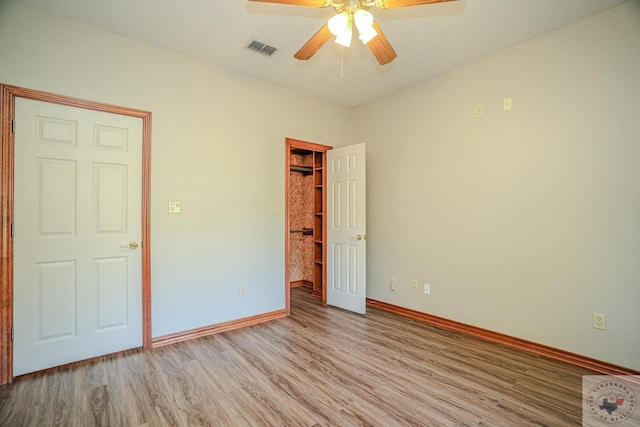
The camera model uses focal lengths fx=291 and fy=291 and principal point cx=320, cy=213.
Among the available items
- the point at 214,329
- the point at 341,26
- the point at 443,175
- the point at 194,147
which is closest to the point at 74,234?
the point at 194,147

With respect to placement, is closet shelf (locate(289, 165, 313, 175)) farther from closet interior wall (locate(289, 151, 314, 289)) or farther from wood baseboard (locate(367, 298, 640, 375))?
wood baseboard (locate(367, 298, 640, 375))

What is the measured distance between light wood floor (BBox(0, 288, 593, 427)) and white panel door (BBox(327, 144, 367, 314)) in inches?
35.9

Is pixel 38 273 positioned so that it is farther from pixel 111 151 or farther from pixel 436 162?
pixel 436 162

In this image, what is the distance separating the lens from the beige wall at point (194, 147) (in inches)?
94.0

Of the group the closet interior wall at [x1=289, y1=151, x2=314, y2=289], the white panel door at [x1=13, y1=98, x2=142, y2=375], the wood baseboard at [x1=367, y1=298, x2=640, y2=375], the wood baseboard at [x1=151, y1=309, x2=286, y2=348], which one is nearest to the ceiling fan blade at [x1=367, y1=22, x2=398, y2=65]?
the white panel door at [x1=13, y1=98, x2=142, y2=375]

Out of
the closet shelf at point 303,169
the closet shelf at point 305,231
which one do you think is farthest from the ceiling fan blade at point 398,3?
the closet shelf at point 305,231

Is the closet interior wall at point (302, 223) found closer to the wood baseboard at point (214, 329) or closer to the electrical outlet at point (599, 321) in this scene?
the wood baseboard at point (214, 329)

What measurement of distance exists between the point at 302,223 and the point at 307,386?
3.44 m

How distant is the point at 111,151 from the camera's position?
264cm

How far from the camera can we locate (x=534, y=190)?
8.96 feet

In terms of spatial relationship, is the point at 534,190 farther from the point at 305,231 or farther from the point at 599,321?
the point at 305,231

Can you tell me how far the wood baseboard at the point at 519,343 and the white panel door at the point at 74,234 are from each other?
9.90 ft

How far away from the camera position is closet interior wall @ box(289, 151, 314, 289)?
5.27 metres

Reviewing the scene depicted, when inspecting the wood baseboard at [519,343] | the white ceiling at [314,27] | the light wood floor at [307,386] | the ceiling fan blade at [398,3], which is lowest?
the light wood floor at [307,386]
